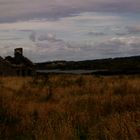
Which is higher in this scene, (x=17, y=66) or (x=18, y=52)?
(x=18, y=52)

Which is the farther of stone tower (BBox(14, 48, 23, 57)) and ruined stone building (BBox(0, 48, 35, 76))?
stone tower (BBox(14, 48, 23, 57))

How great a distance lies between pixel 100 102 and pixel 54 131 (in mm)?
6751

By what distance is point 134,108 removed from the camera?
586 inches

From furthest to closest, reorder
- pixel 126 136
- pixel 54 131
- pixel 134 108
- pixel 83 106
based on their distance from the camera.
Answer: pixel 83 106
pixel 134 108
pixel 54 131
pixel 126 136

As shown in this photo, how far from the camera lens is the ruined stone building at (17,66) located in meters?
57.8

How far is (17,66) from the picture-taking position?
2381 inches

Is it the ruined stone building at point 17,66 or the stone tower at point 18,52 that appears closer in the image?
the ruined stone building at point 17,66

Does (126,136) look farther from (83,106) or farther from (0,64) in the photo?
(0,64)

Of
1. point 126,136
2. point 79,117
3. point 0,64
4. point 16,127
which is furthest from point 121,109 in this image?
point 0,64

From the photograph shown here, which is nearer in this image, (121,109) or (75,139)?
(75,139)

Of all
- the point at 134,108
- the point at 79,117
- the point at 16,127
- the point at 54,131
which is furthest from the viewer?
the point at 134,108

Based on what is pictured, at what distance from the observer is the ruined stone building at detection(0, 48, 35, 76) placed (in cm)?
5782

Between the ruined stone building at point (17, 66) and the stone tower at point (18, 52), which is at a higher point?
the stone tower at point (18, 52)

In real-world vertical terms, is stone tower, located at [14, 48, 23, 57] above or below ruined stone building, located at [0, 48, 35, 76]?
above
